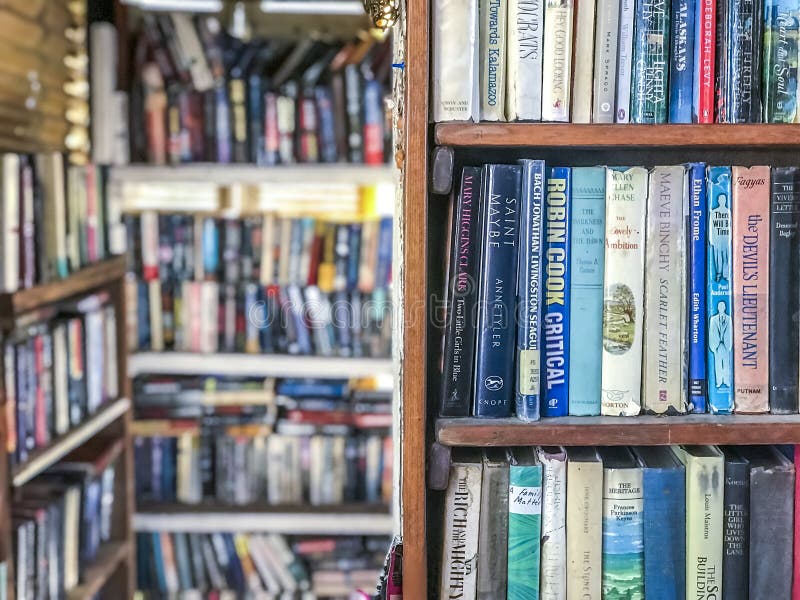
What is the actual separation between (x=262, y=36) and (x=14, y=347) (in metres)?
1.29

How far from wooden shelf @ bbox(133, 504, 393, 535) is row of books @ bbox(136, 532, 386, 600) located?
0.05 metres

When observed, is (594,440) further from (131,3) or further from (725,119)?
(131,3)

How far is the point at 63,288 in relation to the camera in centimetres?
167

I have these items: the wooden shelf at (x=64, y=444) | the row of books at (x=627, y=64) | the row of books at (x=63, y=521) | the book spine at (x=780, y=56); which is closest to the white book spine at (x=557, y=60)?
the row of books at (x=627, y=64)

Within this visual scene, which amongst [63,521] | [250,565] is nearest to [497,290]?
[63,521]

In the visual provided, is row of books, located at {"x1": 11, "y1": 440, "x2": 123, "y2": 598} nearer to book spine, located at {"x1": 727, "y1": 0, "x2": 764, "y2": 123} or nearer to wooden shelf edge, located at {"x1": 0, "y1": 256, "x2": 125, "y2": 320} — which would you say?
wooden shelf edge, located at {"x1": 0, "y1": 256, "x2": 125, "y2": 320}

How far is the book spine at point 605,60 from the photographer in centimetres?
88

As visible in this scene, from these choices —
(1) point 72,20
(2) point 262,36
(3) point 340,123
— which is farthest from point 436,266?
(1) point 72,20

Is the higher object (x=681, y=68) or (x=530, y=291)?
(x=681, y=68)

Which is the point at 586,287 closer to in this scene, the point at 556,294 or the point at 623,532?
the point at 556,294

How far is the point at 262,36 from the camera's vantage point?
2.41m

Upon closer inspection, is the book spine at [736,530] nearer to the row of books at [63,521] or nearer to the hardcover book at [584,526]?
the hardcover book at [584,526]

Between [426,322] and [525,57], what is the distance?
313 millimetres

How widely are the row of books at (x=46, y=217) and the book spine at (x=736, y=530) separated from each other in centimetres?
127
